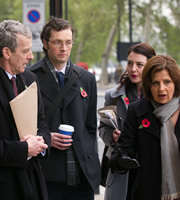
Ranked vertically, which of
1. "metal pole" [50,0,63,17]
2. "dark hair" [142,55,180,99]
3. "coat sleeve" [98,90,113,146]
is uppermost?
"metal pole" [50,0,63,17]

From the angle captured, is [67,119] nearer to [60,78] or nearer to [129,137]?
[60,78]

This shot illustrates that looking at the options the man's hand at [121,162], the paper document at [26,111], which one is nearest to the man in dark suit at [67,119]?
the man's hand at [121,162]

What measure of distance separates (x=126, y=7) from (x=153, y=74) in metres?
37.0

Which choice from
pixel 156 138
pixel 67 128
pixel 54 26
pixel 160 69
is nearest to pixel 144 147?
pixel 156 138

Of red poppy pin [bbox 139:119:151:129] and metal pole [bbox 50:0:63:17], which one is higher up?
metal pole [bbox 50:0:63:17]

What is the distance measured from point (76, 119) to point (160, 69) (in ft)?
3.28

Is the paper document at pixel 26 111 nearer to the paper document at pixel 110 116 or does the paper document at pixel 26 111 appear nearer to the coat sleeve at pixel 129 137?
the coat sleeve at pixel 129 137

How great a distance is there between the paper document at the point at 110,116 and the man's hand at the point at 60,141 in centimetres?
40

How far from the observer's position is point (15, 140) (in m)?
3.13

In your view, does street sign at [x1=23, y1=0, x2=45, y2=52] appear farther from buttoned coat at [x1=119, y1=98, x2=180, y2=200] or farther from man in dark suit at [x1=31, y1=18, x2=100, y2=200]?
buttoned coat at [x1=119, y1=98, x2=180, y2=200]

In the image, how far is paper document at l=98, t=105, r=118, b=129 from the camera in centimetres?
407

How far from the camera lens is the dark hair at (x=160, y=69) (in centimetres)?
336

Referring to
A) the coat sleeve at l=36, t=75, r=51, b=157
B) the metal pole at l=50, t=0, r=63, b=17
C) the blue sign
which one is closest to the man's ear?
the coat sleeve at l=36, t=75, r=51, b=157

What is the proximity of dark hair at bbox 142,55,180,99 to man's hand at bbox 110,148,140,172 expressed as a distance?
477mm
